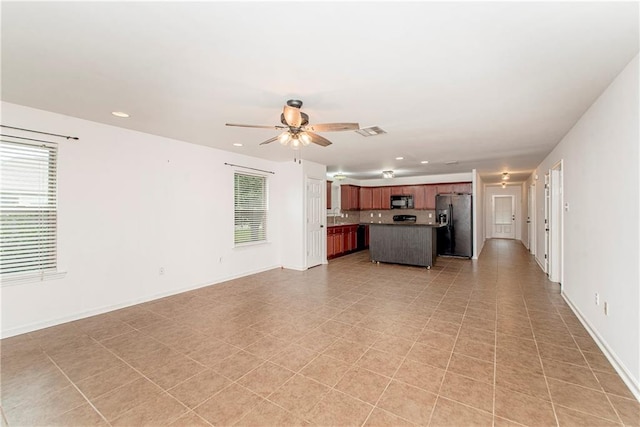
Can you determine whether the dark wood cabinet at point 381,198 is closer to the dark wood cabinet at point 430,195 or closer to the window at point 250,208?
the dark wood cabinet at point 430,195

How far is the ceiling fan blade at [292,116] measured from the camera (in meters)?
2.60

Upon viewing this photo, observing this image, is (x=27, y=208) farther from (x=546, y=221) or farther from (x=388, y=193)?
(x=388, y=193)

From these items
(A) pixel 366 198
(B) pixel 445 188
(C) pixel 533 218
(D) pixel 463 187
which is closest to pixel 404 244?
(B) pixel 445 188

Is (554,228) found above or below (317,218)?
below

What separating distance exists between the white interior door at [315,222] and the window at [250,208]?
Result: 1.03 m

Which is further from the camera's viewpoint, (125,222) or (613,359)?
(125,222)

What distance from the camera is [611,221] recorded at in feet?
7.99

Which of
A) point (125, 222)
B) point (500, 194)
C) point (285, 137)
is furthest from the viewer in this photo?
point (500, 194)

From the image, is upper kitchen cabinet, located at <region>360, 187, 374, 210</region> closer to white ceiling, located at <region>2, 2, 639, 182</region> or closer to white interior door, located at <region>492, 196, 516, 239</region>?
white ceiling, located at <region>2, 2, 639, 182</region>

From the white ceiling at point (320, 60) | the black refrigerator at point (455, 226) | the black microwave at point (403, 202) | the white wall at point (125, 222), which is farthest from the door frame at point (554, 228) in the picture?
the white wall at point (125, 222)

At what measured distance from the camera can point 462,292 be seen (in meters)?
4.46

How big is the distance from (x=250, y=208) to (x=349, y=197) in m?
4.28

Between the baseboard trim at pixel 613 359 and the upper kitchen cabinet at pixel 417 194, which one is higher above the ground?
the upper kitchen cabinet at pixel 417 194

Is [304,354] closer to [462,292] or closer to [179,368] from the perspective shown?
[179,368]
